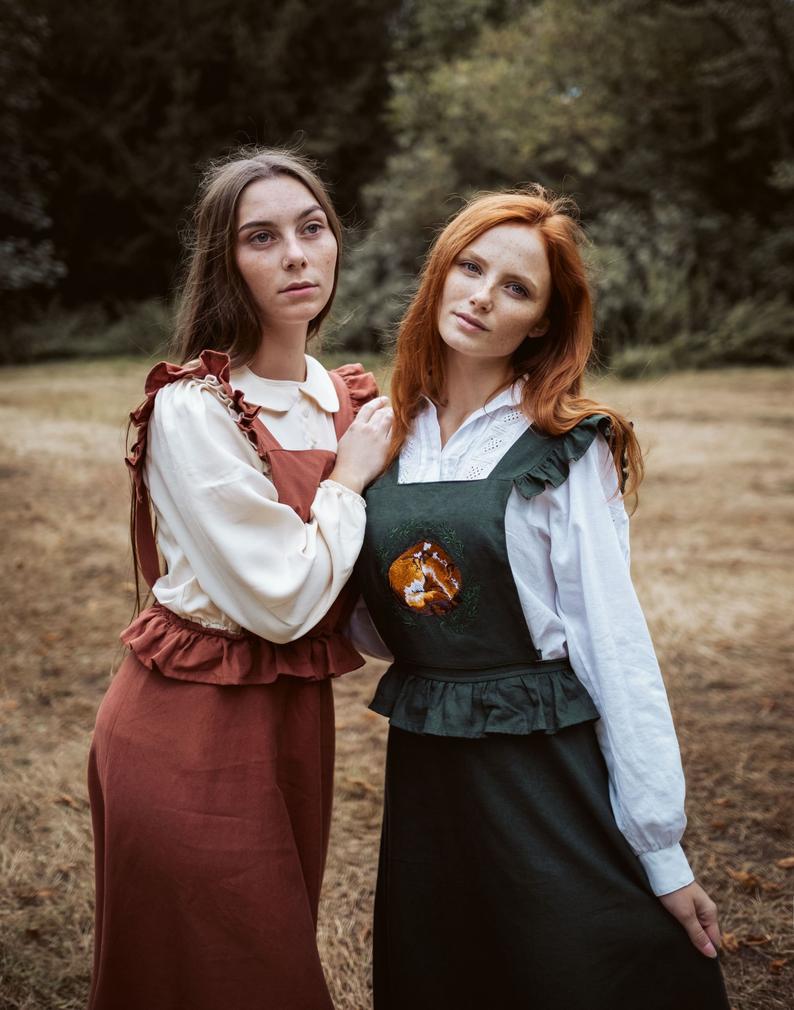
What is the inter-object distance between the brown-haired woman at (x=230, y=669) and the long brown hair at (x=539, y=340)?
0.65 ft

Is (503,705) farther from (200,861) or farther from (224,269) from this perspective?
(224,269)

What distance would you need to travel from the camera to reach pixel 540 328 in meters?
1.84

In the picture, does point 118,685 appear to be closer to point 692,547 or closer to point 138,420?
point 138,420

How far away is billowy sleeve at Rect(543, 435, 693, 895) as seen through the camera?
61.1 inches

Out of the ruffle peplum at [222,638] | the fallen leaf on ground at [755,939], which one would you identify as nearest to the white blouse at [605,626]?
the ruffle peplum at [222,638]

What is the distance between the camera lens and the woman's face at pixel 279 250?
1762 millimetres

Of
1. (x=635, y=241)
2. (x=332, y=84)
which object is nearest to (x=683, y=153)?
(x=635, y=241)

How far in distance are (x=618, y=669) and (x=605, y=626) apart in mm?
73

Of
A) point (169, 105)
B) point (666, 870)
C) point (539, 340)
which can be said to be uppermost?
point (169, 105)

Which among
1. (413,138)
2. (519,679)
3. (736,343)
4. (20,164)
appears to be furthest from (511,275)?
(20,164)

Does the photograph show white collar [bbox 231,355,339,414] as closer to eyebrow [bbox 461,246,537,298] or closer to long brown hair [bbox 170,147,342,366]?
long brown hair [bbox 170,147,342,366]

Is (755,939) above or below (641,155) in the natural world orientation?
below

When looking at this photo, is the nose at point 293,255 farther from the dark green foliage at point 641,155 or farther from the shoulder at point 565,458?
the dark green foliage at point 641,155

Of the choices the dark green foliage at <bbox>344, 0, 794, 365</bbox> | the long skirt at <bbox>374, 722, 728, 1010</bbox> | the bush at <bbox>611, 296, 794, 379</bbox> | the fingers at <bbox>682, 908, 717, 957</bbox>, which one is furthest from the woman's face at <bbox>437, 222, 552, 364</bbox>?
the bush at <bbox>611, 296, 794, 379</bbox>
